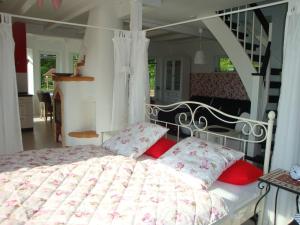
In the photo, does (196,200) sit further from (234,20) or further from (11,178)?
(234,20)

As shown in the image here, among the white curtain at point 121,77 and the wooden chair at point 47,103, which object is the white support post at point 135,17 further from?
the wooden chair at point 47,103

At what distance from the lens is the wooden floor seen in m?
5.14

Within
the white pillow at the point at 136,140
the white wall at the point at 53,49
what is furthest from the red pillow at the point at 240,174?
the white wall at the point at 53,49

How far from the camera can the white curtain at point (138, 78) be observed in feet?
10.5

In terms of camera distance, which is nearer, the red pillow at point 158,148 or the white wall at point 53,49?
the red pillow at point 158,148

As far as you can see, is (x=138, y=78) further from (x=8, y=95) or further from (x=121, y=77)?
(x=8, y=95)

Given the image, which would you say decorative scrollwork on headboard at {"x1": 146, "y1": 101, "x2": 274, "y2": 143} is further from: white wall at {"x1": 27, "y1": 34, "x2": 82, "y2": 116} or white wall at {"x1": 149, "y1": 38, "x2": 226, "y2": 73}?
white wall at {"x1": 27, "y1": 34, "x2": 82, "y2": 116}

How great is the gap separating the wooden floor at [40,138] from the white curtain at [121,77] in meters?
2.29

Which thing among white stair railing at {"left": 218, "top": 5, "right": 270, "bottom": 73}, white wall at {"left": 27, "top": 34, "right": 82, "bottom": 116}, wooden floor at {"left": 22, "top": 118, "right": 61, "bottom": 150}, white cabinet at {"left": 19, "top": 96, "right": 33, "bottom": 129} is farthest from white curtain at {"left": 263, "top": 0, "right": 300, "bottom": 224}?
white wall at {"left": 27, "top": 34, "right": 82, "bottom": 116}

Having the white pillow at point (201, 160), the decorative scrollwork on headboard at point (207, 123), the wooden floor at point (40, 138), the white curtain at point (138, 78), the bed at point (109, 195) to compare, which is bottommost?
the wooden floor at point (40, 138)

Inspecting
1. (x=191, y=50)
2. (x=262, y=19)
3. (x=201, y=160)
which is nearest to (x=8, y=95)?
(x=201, y=160)

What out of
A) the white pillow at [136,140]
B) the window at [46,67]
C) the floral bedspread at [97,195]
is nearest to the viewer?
the floral bedspread at [97,195]

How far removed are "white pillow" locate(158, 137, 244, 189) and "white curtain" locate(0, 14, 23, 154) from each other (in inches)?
57.5

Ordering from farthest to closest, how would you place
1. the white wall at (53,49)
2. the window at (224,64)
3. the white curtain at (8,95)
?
the white wall at (53,49) < the window at (224,64) < the white curtain at (8,95)
